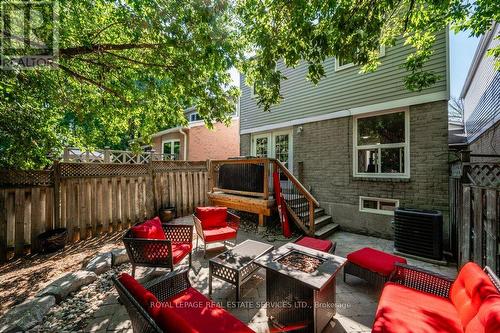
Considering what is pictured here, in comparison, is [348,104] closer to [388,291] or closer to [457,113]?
[388,291]

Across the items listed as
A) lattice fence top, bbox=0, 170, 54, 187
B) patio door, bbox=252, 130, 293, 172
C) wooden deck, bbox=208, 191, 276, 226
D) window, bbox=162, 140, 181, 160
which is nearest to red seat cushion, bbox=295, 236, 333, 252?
wooden deck, bbox=208, 191, 276, 226

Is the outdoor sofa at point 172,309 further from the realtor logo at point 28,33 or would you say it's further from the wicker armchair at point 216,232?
the realtor logo at point 28,33

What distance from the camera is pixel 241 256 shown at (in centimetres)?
332

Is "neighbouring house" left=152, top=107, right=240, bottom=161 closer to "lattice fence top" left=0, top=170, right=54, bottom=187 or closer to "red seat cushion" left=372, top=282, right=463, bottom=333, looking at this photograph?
"lattice fence top" left=0, top=170, right=54, bottom=187

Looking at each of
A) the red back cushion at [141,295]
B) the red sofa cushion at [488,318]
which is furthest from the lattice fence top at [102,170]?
the red sofa cushion at [488,318]

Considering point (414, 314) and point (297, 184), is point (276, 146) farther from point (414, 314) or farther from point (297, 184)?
point (414, 314)

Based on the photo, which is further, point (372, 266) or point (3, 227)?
point (3, 227)

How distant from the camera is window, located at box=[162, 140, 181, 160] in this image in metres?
13.6

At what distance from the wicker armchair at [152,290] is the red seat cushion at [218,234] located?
185cm

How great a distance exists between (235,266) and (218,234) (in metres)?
1.58

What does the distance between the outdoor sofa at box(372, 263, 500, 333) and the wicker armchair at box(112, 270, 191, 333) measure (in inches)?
75.9

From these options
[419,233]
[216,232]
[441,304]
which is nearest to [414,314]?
[441,304]

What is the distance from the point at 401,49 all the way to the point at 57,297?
8833 millimetres

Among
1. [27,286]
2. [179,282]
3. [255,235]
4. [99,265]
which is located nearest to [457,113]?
[255,235]
